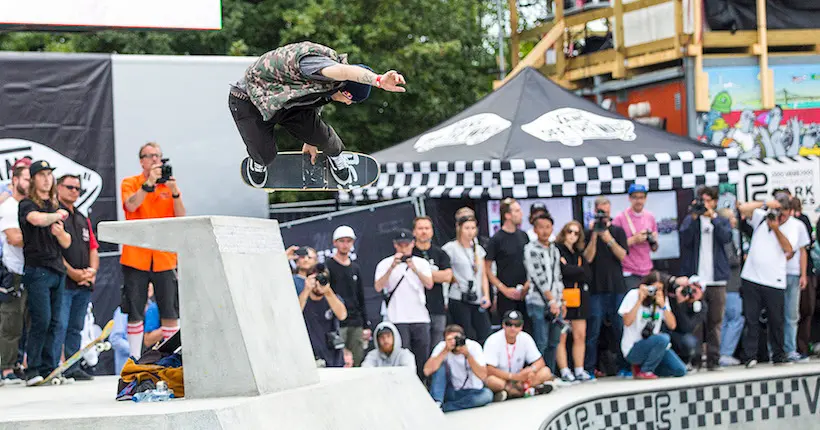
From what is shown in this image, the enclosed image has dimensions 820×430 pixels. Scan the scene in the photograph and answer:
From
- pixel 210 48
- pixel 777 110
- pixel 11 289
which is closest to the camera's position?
pixel 11 289

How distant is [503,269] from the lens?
10.5m

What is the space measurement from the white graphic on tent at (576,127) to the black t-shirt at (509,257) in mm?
1632

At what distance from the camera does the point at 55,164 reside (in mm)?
9773

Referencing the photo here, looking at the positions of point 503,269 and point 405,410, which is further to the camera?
point 503,269

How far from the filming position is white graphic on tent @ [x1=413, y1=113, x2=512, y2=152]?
12.0 meters

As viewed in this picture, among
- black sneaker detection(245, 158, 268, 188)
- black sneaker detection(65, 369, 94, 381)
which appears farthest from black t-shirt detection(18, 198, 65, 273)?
black sneaker detection(245, 158, 268, 188)

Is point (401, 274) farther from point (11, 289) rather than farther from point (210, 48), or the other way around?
point (210, 48)

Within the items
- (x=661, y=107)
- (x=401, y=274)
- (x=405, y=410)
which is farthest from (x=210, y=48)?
(x=405, y=410)

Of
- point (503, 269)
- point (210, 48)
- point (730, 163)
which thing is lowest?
point (503, 269)

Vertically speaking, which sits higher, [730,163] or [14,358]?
[730,163]

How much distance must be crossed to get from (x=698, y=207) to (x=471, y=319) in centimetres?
301

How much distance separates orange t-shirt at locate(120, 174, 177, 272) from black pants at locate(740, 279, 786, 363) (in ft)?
20.8

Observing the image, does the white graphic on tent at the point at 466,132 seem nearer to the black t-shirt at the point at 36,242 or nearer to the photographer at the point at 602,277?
the photographer at the point at 602,277

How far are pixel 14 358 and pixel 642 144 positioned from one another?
6.80m
